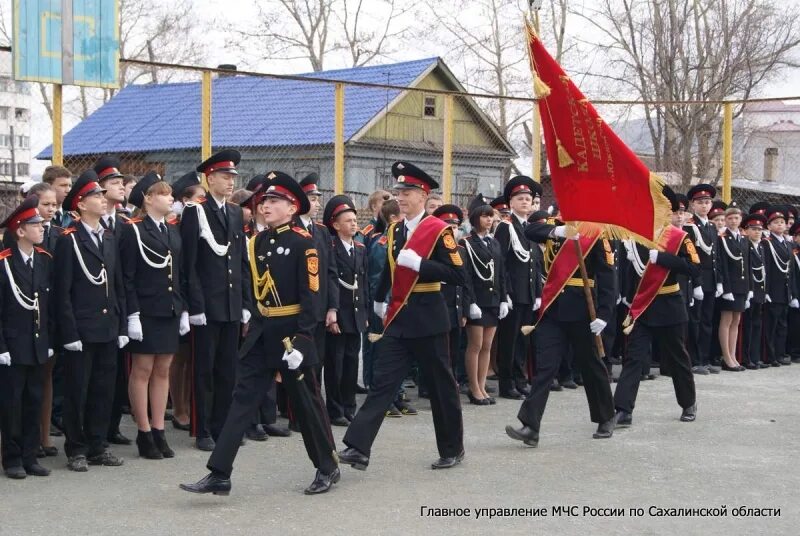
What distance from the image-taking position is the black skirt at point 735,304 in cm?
1378

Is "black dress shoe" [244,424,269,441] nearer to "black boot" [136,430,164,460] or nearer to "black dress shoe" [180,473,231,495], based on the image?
"black boot" [136,430,164,460]

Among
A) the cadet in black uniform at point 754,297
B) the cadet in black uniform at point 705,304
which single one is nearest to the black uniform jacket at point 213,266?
the cadet in black uniform at point 705,304

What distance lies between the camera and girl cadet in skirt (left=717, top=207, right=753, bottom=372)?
45.0 feet

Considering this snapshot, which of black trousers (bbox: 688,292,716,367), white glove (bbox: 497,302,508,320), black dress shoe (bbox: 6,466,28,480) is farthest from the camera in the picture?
black trousers (bbox: 688,292,716,367)

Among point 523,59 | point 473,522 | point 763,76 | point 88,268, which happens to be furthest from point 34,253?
point 523,59

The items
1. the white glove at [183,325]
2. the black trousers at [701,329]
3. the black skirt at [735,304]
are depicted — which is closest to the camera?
the white glove at [183,325]

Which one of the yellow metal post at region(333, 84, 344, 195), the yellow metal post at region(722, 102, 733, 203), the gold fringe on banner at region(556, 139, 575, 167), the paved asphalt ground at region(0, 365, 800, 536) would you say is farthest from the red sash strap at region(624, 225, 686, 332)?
the yellow metal post at region(722, 102, 733, 203)

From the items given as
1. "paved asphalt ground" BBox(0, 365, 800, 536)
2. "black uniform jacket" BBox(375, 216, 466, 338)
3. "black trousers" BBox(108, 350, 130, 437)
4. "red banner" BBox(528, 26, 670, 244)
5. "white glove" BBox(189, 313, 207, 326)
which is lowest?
"paved asphalt ground" BBox(0, 365, 800, 536)

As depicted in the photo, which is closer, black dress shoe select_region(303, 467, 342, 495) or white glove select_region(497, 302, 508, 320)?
black dress shoe select_region(303, 467, 342, 495)

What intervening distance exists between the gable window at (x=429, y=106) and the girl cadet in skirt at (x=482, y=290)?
3525 mm

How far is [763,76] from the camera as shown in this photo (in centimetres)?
3083

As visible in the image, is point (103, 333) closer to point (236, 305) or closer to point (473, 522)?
point (236, 305)

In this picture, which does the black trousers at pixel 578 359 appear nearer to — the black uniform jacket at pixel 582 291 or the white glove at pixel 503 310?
the black uniform jacket at pixel 582 291

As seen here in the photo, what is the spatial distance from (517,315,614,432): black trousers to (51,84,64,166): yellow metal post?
4.39 meters
